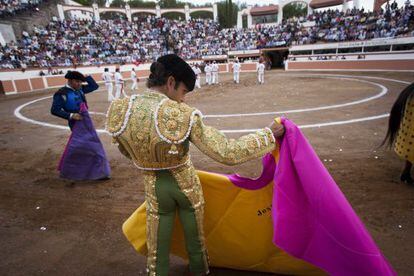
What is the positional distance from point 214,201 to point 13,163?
14.2 feet

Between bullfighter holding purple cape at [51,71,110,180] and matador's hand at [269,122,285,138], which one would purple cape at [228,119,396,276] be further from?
bullfighter holding purple cape at [51,71,110,180]

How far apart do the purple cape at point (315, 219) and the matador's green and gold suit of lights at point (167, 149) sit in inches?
7.3

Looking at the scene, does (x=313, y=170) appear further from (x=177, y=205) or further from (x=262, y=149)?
(x=177, y=205)

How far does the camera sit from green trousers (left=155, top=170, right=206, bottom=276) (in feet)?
4.79

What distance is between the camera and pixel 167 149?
1350mm

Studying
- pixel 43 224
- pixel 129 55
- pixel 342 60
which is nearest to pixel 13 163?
pixel 43 224

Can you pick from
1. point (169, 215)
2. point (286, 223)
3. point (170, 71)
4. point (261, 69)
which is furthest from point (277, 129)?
point (261, 69)

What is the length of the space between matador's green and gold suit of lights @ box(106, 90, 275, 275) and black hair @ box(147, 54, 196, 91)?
7 centimetres

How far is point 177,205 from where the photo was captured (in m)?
1.56

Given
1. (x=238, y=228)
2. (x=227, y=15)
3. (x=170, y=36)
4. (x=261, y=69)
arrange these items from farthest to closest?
(x=227, y=15) < (x=170, y=36) < (x=261, y=69) < (x=238, y=228)

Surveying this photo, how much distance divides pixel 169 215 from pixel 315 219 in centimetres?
77

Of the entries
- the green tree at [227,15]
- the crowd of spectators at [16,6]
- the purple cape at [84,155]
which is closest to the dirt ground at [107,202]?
the purple cape at [84,155]

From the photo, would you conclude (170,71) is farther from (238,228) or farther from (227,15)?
(227,15)

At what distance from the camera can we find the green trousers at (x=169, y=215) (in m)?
1.46
